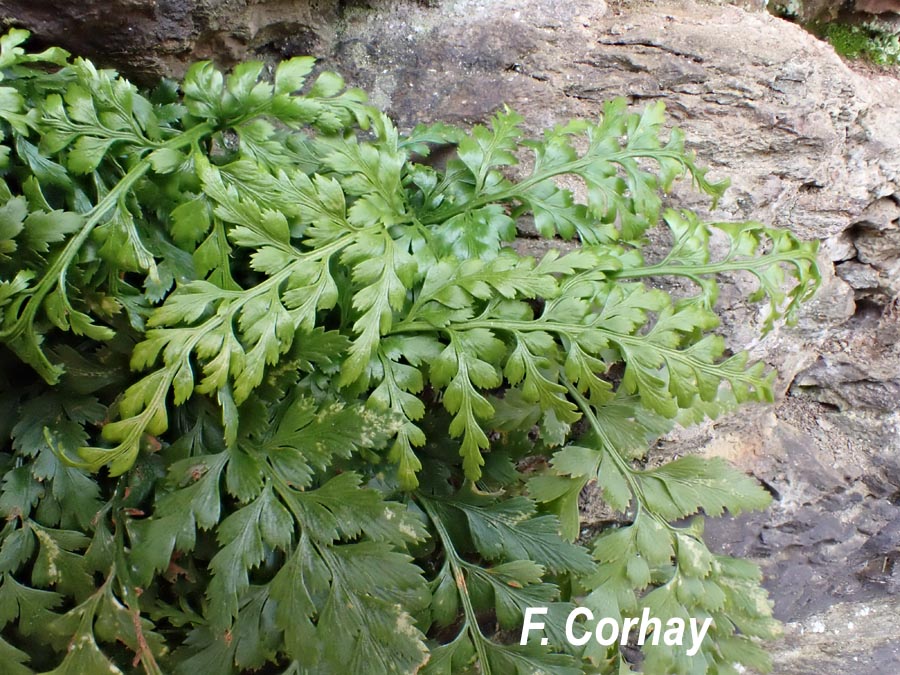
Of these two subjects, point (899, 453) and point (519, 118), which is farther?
point (899, 453)

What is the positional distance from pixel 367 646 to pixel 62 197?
806mm

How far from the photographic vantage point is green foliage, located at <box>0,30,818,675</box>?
98 centimetres

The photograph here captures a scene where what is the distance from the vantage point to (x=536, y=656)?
3.46 ft

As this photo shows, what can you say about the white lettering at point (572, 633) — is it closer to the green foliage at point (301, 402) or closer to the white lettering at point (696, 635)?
the green foliage at point (301, 402)

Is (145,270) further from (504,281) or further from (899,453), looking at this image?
(899,453)

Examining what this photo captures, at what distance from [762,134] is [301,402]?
1.10 m

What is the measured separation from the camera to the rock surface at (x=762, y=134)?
4.70ft

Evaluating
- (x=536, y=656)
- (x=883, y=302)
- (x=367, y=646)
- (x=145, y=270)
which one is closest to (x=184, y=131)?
(x=145, y=270)

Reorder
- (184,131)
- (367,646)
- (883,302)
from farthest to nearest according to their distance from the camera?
1. (883,302)
2. (184,131)
3. (367,646)

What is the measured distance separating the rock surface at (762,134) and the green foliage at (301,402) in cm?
26

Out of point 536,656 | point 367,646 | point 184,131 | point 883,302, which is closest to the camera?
point 367,646

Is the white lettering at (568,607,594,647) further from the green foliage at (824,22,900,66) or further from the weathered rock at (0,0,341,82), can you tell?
A: the green foliage at (824,22,900,66)

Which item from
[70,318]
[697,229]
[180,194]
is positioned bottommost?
[70,318]

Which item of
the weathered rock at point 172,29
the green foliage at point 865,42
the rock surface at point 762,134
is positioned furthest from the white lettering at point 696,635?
the green foliage at point 865,42
